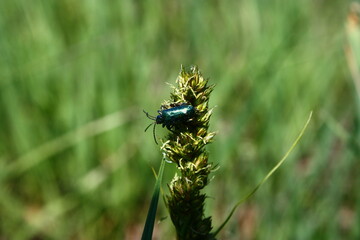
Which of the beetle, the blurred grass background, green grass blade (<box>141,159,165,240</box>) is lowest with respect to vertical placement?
green grass blade (<box>141,159,165,240</box>)

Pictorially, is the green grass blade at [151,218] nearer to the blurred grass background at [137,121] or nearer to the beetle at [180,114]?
the beetle at [180,114]

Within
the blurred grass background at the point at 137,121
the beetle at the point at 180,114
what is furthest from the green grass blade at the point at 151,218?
the blurred grass background at the point at 137,121

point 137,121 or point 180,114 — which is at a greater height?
point 137,121

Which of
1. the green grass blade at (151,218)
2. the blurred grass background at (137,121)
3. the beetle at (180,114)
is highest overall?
the blurred grass background at (137,121)

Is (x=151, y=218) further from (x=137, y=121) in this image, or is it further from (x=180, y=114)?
(x=137, y=121)

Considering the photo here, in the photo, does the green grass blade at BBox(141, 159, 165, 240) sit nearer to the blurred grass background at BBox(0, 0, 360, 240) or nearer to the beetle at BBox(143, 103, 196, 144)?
the beetle at BBox(143, 103, 196, 144)

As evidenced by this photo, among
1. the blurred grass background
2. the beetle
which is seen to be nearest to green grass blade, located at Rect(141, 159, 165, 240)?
the beetle

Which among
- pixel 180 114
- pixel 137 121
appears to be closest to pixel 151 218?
pixel 180 114

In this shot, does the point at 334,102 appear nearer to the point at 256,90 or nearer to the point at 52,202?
the point at 256,90

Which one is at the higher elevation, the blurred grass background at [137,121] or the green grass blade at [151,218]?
the blurred grass background at [137,121]
